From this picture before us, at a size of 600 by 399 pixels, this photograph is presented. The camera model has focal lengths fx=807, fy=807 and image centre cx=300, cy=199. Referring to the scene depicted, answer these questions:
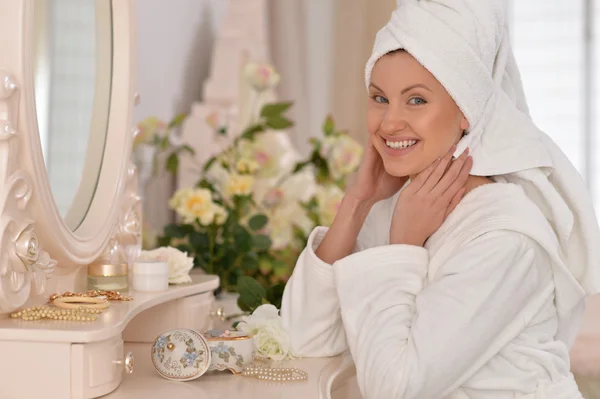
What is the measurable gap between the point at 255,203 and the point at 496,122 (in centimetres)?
89

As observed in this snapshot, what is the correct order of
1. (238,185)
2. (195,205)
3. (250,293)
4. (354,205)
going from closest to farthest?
1. (354,205)
2. (250,293)
3. (195,205)
4. (238,185)

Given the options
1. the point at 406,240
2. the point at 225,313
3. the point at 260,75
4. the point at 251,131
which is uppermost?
the point at 260,75

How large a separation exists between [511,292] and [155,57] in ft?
4.26

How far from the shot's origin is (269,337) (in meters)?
1.20

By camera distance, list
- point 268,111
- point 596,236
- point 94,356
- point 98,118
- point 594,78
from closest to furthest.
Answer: point 94,356
point 596,236
point 98,118
point 268,111
point 594,78

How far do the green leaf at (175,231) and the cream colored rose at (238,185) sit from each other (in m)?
0.14

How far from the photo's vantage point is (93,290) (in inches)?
45.6

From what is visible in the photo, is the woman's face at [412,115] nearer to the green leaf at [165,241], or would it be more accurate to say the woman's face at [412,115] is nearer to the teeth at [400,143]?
the teeth at [400,143]

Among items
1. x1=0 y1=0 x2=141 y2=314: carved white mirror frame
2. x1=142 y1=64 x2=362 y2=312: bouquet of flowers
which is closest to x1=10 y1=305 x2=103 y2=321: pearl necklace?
x1=0 y1=0 x2=141 y2=314: carved white mirror frame

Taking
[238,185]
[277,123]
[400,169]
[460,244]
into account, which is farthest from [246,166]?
[460,244]

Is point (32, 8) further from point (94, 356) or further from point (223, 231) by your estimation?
point (223, 231)

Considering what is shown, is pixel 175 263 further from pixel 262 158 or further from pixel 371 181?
pixel 262 158

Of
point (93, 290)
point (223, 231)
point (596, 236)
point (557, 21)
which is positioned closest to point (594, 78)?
point (557, 21)

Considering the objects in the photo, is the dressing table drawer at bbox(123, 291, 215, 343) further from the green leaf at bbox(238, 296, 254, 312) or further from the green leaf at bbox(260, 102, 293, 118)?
the green leaf at bbox(260, 102, 293, 118)
